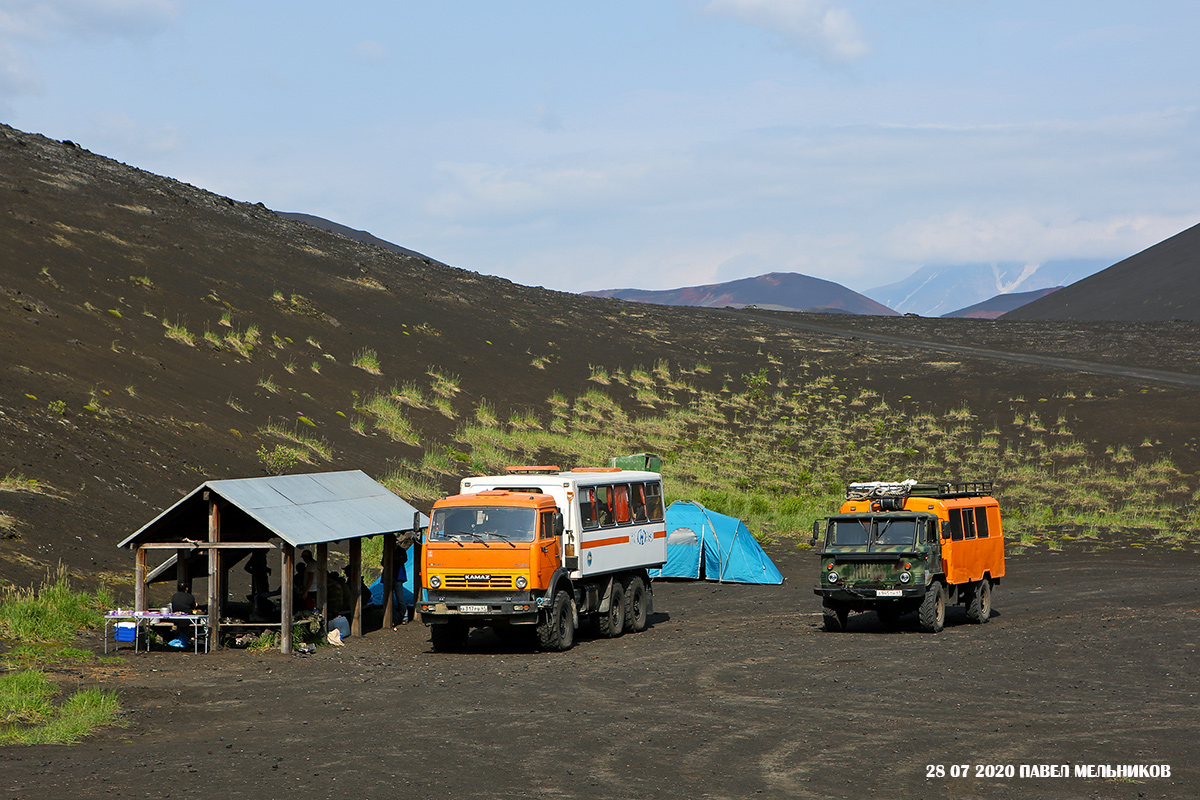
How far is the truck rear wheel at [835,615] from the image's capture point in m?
23.5

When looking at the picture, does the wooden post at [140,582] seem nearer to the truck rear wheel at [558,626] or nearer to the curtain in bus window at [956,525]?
the truck rear wheel at [558,626]

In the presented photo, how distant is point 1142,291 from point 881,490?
95790 mm

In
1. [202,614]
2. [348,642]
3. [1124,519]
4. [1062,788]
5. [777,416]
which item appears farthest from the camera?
[777,416]

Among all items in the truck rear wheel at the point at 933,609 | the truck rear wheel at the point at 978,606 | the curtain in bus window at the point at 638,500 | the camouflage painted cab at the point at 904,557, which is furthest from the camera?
the curtain in bus window at the point at 638,500

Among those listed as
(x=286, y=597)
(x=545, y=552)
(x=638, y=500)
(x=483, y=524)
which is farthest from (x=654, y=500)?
(x=286, y=597)

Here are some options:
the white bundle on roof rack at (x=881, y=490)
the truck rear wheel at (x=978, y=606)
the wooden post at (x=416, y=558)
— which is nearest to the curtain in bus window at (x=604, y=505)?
the wooden post at (x=416, y=558)

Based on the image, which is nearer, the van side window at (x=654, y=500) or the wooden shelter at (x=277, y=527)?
the wooden shelter at (x=277, y=527)

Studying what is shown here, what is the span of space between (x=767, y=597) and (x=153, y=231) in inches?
1837

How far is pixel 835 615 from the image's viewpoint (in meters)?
23.6

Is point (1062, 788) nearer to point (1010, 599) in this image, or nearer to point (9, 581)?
point (1010, 599)

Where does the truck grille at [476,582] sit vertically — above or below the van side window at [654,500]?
below

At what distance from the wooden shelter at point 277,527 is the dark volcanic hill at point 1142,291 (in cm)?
8785

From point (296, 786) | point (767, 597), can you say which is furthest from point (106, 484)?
point (296, 786)

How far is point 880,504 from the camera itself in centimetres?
2441
